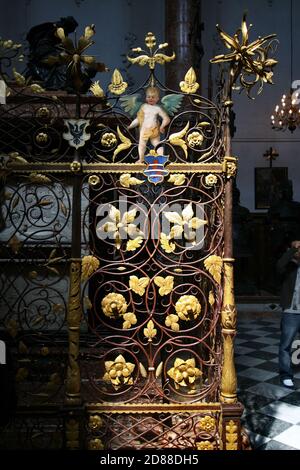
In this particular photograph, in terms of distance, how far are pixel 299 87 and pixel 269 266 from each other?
181 inches

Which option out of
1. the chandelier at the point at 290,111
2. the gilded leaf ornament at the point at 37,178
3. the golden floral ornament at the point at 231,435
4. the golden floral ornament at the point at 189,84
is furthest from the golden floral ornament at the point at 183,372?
the chandelier at the point at 290,111

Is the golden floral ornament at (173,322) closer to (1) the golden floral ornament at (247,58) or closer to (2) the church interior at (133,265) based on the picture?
(2) the church interior at (133,265)

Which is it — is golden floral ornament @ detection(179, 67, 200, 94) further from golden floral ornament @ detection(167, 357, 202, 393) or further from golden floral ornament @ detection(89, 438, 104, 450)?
golden floral ornament @ detection(89, 438, 104, 450)

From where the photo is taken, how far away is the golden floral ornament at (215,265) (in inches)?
116

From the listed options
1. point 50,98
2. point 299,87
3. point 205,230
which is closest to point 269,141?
point 299,87

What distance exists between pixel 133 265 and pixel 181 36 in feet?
13.4

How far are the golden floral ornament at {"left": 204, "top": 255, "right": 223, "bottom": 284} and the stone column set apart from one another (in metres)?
3.29

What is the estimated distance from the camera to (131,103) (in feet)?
9.64

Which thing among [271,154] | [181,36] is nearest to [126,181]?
[181,36]

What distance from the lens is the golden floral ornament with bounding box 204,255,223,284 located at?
294cm

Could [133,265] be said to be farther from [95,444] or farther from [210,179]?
[95,444]
